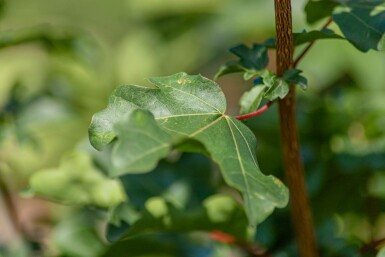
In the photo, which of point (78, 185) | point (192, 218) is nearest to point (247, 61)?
point (192, 218)

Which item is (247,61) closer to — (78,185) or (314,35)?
(314,35)

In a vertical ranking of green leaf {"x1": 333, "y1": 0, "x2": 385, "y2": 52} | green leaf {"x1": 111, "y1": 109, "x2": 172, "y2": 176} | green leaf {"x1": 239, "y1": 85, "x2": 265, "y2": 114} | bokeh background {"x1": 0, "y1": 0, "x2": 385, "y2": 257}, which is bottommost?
bokeh background {"x1": 0, "y1": 0, "x2": 385, "y2": 257}

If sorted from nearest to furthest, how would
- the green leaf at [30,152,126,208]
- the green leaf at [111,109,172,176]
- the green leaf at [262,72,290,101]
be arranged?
1. the green leaf at [111,109,172,176]
2. the green leaf at [262,72,290,101]
3. the green leaf at [30,152,126,208]

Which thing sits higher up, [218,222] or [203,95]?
[203,95]

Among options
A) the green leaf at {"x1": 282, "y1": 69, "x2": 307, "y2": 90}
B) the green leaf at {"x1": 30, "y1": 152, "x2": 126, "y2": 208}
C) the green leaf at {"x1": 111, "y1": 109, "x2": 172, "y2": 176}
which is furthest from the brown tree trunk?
the green leaf at {"x1": 30, "y1": 152, "x2": 126, "y2": 208}

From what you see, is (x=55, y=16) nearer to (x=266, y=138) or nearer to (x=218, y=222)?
(x=266, y=138)

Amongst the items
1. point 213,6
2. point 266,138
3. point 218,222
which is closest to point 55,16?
point 213,6

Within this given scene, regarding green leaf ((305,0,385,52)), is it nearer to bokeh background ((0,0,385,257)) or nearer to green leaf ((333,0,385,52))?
green leaf ((333,0,385,52))
